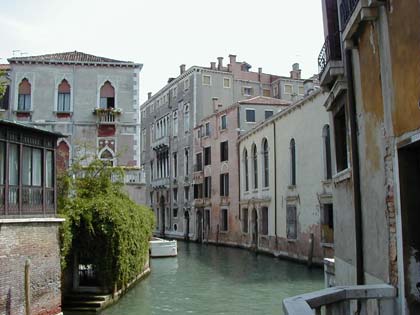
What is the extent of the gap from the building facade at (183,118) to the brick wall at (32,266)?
26829mm

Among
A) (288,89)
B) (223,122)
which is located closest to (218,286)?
(223,122)

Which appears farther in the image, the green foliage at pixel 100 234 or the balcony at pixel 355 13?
the green foliage at pixel 100 234

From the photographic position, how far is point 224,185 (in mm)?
34250

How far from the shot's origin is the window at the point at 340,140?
26.1 ft

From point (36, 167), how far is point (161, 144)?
110 feet

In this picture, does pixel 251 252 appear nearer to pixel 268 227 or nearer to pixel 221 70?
pixel 268 227

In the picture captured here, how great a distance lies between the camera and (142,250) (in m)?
17.6

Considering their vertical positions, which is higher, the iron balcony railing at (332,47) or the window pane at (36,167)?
the iron balcony railing at (332,47)

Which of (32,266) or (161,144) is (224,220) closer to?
(161,144)

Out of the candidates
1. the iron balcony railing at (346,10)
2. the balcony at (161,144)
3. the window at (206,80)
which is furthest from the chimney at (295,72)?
the iron balcony railing at (346,10)

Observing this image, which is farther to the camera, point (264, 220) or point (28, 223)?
point (264, 220)

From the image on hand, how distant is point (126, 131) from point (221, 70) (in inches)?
717

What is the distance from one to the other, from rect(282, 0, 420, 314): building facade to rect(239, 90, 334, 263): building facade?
13896 mm

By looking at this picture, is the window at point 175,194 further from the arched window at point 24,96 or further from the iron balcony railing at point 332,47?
the iron balcony railing at point 332,47
